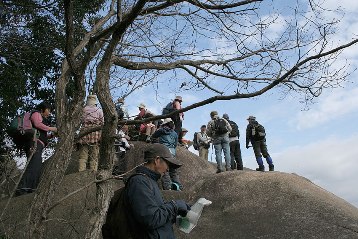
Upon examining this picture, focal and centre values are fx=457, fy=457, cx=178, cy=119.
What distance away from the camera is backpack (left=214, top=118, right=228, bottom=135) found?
11.6 meters

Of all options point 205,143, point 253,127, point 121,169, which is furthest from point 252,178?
point 205,143

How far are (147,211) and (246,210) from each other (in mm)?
6640

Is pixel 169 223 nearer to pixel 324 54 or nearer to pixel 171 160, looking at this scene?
pixel 171 160

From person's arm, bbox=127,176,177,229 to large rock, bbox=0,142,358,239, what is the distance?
16.8ft

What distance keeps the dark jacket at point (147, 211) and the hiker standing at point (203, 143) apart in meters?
11.6

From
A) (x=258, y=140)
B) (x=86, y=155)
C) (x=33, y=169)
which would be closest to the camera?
(x=33, y=169)

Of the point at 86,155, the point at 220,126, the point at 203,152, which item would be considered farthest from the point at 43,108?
the point at 203,152

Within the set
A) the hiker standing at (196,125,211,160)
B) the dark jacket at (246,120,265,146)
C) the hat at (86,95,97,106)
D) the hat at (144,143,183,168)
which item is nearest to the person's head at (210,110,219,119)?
the dark jacket at (246,120,265,146)

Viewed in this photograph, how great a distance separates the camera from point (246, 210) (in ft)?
31.7

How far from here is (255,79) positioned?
23.1ft

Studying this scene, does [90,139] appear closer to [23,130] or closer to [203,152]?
[23,130]

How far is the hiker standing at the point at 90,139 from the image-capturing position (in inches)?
325

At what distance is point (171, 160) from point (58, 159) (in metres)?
2.86

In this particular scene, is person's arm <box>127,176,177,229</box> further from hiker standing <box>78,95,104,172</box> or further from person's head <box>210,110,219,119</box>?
person's head <box>210,110,219,119</box>
